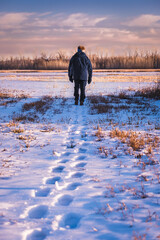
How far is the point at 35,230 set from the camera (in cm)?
182

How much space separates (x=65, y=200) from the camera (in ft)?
7.58

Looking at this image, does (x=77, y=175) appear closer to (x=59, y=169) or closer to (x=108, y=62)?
(x=59, y=169)

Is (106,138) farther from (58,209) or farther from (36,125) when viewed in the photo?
(58,209)

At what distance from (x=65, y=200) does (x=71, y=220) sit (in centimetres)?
36

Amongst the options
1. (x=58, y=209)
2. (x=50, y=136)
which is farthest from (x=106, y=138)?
(x=58, y=209)

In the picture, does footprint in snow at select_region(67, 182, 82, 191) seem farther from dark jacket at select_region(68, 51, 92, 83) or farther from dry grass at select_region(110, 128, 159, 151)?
dark jacket at select_region(68, 51, 92, 83)

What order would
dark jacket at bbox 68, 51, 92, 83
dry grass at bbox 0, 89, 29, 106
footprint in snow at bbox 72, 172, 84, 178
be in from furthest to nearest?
dry grass at bbox 0, 89, 29, 106
dark jacket at bbox 68, 51, 92, 83
footprint in snow at bbox 72, 172, 84, 178

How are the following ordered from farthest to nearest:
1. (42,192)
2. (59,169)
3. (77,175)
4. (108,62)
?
(108,62), (59,169), (77,175), (42,192)

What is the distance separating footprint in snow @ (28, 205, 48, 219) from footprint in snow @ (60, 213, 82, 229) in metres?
0.23

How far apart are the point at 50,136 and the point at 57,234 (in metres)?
3.27

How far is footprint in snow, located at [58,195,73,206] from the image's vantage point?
88.4 inches

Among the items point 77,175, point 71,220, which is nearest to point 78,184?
point 77,175

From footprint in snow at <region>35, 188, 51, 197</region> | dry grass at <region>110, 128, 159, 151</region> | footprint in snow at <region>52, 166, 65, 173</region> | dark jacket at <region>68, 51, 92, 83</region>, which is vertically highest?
dark jacket at <region>68, 51, 92, 83</region>

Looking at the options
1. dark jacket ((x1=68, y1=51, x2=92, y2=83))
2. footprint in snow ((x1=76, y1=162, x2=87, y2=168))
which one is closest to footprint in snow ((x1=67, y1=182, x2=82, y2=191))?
footprint in snow ((x1=76, y1=162, x2=87, y2=168))
